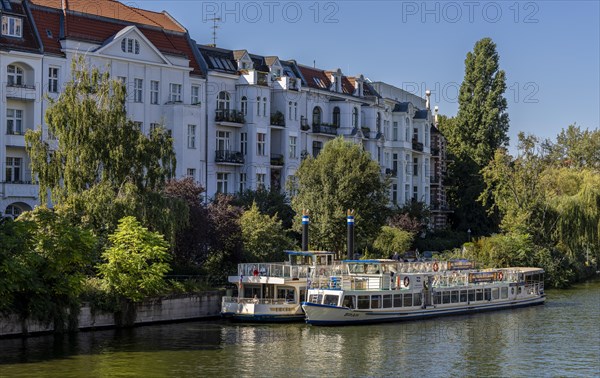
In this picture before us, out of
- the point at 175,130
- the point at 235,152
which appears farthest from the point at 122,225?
the point at 235,152

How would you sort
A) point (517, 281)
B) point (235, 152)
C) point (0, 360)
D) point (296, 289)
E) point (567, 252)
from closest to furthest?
point (0, 360), point (296, 289), point (517, 281), point (235, 152), point (567, 252)

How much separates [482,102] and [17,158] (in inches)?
1905

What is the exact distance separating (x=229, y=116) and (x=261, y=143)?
3352 mm

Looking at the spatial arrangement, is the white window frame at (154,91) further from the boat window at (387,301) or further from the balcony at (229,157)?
the boat window at (387,301)

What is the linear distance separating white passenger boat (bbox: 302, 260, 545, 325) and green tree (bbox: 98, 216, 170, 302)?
774 cm

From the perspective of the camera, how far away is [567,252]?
253 feet

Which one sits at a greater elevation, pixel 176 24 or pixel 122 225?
pixel 176 24

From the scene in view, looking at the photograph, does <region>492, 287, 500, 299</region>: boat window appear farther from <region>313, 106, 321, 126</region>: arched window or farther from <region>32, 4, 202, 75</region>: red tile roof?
<region>32, 4, 202, 75</region>: red tile roof

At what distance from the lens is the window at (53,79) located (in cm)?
6000

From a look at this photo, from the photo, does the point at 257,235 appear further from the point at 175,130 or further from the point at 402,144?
the point at 402,144

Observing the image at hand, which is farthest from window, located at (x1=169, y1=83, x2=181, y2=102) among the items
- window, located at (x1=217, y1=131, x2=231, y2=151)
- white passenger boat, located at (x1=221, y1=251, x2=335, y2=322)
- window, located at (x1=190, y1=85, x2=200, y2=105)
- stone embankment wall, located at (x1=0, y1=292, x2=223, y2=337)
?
stone embankment wall, located at (x1=0, y1=292, x2=223, y2=337)

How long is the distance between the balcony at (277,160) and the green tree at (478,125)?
25762 mm

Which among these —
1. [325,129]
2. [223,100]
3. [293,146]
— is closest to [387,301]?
[223,100]

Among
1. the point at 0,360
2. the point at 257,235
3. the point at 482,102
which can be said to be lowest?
the point at 0,360
